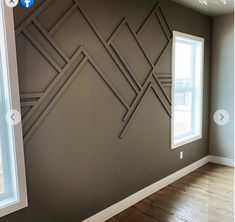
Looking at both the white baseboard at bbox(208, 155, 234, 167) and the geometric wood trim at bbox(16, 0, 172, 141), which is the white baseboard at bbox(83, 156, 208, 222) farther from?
the geometric wood trim at bbox(16, 0, 172, 141)

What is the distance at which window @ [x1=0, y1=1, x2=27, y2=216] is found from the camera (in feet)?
5.02

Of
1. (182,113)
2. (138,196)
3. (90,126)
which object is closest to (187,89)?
(182,113)

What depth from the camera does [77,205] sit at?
2.09 m

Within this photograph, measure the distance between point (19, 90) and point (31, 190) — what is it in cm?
79

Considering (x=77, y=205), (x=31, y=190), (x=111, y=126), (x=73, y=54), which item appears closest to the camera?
(x=31, y=190)

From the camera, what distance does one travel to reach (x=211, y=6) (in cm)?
320

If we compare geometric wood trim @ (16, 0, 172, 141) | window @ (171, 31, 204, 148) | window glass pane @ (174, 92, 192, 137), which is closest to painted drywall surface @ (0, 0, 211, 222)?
geometric wood trim @ (16, 0, 172, 141)

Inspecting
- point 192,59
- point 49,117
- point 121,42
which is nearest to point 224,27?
point 192,59

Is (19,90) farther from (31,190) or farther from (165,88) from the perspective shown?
(165,88)

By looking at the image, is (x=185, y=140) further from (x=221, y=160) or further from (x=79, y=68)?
(x=79, y=68)

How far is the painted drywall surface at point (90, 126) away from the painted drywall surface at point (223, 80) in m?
1.15

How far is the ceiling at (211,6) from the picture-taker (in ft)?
9.84

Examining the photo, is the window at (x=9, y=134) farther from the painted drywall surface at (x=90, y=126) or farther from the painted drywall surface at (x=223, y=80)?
the painted drywall surface at (x=223, y=80)

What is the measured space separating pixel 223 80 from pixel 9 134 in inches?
135
